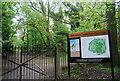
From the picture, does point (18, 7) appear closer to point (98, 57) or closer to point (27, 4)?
point (27, 4)

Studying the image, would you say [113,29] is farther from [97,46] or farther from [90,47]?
[90,47]

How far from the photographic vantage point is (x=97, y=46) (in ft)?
9.20

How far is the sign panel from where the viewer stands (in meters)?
2.68

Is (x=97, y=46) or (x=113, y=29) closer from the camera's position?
(x=97, y=46)

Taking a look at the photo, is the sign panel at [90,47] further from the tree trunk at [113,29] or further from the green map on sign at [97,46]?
the tree trunk at [113,29]

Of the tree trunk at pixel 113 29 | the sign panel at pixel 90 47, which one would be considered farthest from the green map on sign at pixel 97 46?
the tree trunk at pixel 113 29

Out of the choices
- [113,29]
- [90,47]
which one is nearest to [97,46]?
[90,47]

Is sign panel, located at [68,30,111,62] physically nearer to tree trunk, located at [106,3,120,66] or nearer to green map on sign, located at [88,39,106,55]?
green map on sign, located at [88,39,106,55]

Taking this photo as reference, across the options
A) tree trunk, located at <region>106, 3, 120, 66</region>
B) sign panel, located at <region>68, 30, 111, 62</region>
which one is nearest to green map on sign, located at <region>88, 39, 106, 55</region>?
sign panel, located at <region>68, 30, 111, 62</region>

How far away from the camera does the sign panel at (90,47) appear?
8.80ft

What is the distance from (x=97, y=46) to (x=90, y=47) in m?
0.19

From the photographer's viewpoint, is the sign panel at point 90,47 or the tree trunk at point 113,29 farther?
the tree trunk at point 113,29

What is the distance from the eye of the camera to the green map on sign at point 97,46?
2.72 m

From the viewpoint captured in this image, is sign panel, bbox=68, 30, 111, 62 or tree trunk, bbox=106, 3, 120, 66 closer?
sign panel, bbox=68, 30, 111, 62
